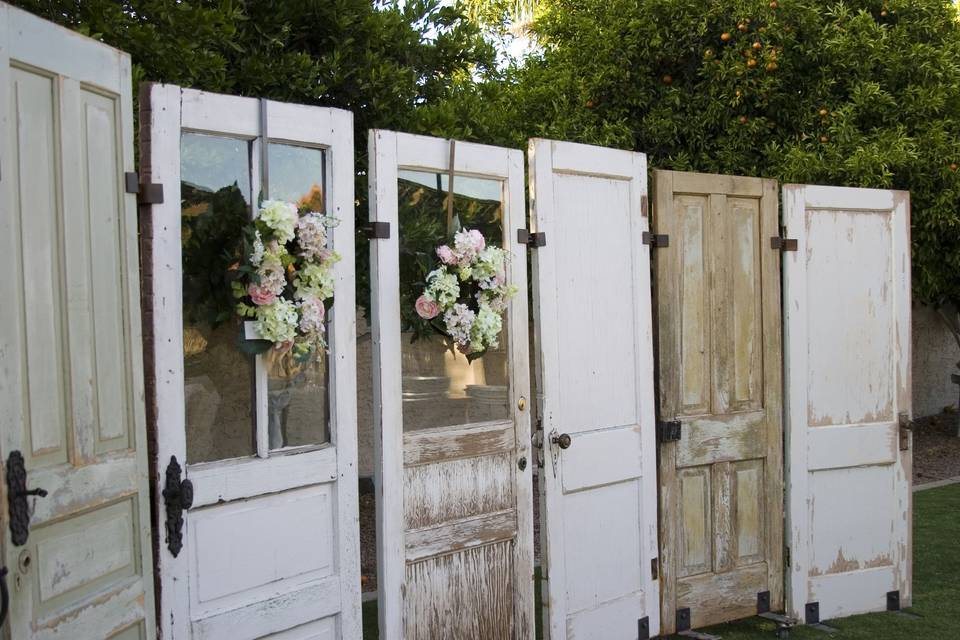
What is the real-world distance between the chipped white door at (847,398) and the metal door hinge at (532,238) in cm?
160

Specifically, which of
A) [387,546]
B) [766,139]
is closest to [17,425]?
[387,546]

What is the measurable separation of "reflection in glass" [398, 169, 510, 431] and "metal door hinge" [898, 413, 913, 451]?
8.47 feet

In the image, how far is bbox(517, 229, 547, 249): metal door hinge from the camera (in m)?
4.48

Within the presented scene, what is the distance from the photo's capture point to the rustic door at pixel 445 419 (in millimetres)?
4020

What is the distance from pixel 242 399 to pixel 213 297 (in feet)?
1.22

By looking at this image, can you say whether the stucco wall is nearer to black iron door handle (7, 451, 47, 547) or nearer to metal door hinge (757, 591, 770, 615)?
metal door hinge (757, 591, 770, 615)

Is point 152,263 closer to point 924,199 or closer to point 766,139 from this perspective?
point 766,139

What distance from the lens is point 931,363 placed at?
13133mm

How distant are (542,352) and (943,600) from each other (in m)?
3.00

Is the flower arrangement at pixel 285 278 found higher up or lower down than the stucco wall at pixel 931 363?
higher up

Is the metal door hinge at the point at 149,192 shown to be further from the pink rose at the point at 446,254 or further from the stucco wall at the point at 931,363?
the stucco wall at the point at 931,363

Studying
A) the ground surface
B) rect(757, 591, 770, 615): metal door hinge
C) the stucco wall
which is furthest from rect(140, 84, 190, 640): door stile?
the stucco wall

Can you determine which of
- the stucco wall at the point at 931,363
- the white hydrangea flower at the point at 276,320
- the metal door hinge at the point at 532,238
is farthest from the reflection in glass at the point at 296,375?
the stucco wall at the point at 931,363

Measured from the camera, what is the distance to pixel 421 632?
4.14 m
